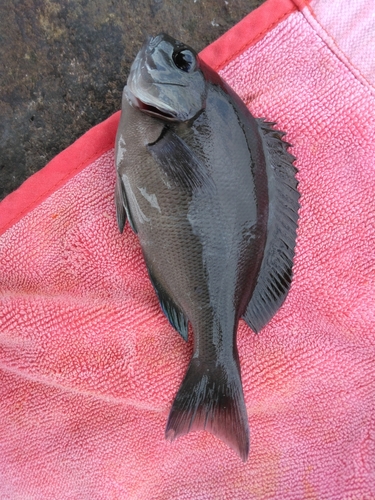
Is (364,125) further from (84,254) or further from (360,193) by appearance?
(84,254)

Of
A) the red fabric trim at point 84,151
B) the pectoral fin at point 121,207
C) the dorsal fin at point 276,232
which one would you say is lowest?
the dorsal fin at point 276,232

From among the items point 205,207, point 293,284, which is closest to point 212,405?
point 293,284

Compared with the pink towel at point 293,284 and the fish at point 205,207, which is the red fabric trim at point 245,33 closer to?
the pink towel at point 293,284

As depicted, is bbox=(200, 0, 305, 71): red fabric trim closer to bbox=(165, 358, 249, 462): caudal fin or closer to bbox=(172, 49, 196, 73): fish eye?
bbox=(172, 49, 196, 73): fish eye

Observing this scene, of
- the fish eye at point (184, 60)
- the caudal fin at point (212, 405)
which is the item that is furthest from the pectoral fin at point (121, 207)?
the caudal fin at point (212, 405)

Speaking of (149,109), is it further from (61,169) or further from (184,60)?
(61,169)

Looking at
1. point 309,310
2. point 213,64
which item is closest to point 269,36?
point 213,64
